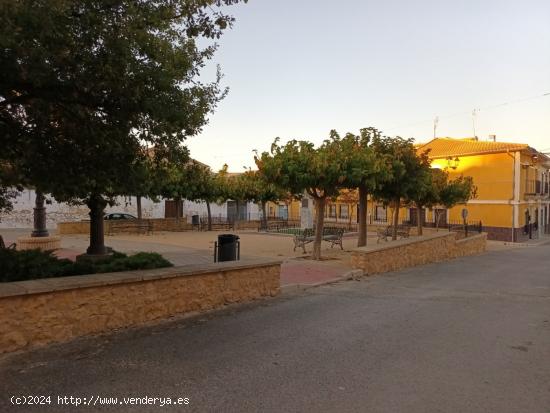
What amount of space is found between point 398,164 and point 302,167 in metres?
4.59

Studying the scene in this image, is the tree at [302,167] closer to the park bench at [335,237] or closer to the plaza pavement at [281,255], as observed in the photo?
the plaza pavement at [281,255]

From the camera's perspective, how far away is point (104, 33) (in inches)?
215

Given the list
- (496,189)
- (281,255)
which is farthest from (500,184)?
(281,255)

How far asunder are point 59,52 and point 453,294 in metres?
8.66

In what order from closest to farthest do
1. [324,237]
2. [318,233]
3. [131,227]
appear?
[318,233] < [324,237] < [131,227]

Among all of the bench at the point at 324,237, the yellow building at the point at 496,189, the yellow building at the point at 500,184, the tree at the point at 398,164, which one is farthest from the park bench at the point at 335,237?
the yellow building at the point at 500,184

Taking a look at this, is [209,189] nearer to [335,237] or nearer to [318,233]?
[335,237]

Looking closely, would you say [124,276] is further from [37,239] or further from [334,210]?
[334,210]

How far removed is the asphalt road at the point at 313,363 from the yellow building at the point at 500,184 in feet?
96.7

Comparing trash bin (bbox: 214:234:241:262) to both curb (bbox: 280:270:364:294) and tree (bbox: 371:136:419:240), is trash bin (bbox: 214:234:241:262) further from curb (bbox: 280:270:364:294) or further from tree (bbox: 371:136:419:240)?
tree (bbox: 371:136:419:240)

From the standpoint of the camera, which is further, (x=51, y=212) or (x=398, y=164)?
(x=51, y=212)

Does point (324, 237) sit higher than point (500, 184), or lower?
lower

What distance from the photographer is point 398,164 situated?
56.2 feet

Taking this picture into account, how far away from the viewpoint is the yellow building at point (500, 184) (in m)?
35.7
